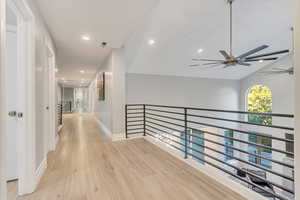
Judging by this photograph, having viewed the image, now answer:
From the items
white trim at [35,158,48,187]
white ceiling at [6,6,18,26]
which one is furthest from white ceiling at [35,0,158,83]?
white trim at [35,158,48,187]

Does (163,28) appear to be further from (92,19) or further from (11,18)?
(11,18)

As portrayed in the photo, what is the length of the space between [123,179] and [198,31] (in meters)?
4.30

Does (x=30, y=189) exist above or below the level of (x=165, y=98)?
below

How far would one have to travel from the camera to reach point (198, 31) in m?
4.48

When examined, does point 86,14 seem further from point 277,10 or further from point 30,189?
point 277,10

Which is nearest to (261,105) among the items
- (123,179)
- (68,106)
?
(123,179)

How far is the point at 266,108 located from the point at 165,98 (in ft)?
15.5

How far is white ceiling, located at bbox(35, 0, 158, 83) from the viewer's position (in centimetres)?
204

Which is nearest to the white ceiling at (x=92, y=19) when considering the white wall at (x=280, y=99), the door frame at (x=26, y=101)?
the door frame at (x=26, y=101)

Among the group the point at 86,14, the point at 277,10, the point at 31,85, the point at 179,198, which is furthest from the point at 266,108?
the point at 31,85

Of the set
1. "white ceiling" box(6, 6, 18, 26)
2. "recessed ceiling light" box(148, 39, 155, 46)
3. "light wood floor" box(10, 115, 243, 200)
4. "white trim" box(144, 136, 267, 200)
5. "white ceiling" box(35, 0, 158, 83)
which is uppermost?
"recessed ceiling light" box(148, 39, 155, 46)

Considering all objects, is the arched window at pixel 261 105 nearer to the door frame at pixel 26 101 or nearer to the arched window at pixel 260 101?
the arched window at pixel 260 101

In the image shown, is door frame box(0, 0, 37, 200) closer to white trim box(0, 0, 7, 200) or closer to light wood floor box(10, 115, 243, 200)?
light wood floor box(10, 115, 243, 200)

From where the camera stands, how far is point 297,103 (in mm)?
750
